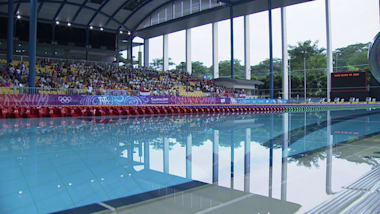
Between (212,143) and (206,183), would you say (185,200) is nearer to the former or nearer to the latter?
(206,183)

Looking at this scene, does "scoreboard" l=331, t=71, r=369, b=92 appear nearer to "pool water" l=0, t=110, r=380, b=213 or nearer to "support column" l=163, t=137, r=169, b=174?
"pool water" l=0, t=110, r=380, b=213

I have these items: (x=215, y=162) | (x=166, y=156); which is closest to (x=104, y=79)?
(x=166, y=156)

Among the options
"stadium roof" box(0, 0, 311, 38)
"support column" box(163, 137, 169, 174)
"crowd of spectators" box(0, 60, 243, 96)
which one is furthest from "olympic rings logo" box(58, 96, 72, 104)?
"stadium roof" box(0, 0, 311, 38)

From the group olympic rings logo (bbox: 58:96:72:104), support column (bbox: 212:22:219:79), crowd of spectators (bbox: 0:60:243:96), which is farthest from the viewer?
support column (bbox: 212:22:219:79)

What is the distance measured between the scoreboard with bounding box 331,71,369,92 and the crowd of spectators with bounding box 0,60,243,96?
1550cm

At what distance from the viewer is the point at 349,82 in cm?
3809

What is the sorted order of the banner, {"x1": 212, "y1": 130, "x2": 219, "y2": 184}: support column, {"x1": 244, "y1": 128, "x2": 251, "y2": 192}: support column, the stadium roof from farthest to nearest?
the stadium roof, the banner, {"x1": 212, "y1": 130, "x2": 219, "y2": 184}: support column, {"x1": 244, "y1": 128, "x2": 251, "y2": 192}: support column

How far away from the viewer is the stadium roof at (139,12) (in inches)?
1416

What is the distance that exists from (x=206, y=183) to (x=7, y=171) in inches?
115

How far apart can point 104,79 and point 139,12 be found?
614 inches

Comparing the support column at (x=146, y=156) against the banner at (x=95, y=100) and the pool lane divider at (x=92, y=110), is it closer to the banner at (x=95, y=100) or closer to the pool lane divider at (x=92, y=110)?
the pool lane divider at (x=92, y=110)

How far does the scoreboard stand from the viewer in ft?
123

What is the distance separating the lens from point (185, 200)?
292cm

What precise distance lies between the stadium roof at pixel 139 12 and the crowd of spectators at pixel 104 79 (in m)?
8.42
